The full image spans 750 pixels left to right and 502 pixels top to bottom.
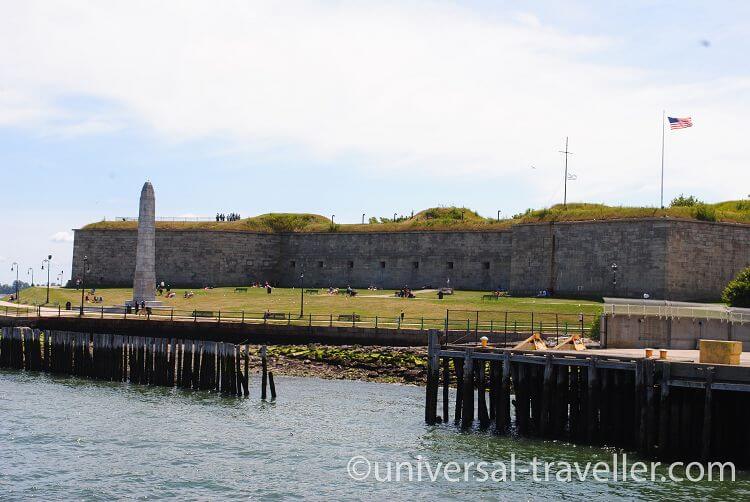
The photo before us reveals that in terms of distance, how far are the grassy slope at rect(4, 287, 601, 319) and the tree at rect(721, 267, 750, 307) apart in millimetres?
7976

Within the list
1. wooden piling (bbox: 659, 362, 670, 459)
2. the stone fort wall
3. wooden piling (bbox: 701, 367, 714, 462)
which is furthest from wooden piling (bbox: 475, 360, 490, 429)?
the stone fort wall

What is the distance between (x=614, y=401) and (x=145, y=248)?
145 feet

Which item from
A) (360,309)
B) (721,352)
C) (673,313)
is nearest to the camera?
(721,352)

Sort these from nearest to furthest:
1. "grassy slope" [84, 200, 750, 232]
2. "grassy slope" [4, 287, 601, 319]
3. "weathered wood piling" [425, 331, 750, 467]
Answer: "weathered wood piling" [425, 331, 750, 467] → "grassy slope" [4, 287, 601, 319] → "grassy slope" [84, 200, 750, 232]

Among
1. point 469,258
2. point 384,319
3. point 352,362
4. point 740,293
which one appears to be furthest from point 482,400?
point 469,258

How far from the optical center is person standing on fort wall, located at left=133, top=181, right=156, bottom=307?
66.3 metres

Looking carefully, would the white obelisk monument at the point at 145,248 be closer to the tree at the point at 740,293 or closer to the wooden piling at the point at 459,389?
the wooden piling at the point at 459,389

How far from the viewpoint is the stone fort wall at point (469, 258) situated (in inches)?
2633

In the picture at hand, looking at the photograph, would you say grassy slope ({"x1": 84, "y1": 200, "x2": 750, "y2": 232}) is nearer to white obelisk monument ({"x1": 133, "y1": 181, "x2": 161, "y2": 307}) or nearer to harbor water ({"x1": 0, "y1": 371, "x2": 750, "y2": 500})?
white obelisk monument ({"x1": 133, "y1": 181, "x2": 161, "y2": 307})

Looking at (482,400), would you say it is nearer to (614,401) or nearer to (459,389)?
(459,389)

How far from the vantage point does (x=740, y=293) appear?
54.1 meters

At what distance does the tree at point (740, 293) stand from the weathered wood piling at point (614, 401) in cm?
2487

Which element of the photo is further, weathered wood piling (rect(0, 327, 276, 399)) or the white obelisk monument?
the white obelisk monument

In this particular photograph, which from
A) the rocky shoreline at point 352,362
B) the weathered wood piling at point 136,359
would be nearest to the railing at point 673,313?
the rocky shoreline at point 352,362
